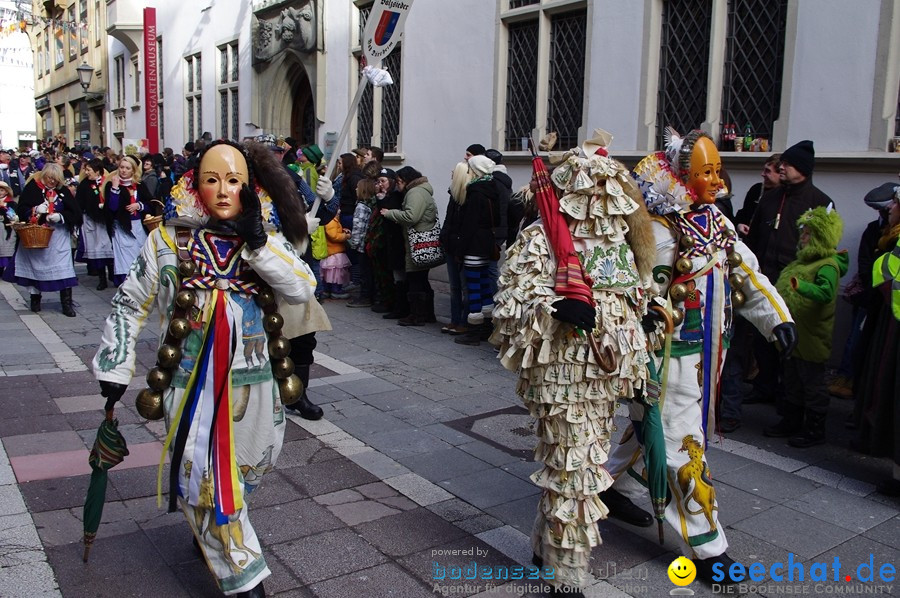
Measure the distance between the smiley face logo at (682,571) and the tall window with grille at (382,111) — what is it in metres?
10.2

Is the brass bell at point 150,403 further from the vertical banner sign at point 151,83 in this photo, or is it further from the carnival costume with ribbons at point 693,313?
the vertical banner sign at point 151,83

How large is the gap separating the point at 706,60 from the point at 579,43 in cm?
199

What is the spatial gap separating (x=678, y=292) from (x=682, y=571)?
3.88 feet

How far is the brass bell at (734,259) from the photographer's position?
370cm

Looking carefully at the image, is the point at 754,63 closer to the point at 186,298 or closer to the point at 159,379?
the point at 186,298

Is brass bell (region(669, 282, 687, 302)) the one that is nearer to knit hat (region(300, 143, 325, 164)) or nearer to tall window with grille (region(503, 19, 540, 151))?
knit hat (region(300, 143, 325, 164))

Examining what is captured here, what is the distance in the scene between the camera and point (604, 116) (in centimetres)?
898

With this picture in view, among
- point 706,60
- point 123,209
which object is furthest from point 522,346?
point 123,209

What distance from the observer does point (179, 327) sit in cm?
304

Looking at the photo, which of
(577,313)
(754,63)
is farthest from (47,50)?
(577,313)

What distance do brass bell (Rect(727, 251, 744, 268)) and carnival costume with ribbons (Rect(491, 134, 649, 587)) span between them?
2.35 feet

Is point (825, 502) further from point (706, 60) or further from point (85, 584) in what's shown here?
point (706, 60)

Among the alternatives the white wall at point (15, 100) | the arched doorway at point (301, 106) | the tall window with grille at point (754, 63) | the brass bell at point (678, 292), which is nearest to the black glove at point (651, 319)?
the brass bell at point (678, 292)

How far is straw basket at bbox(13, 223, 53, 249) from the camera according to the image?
9.35 meters
